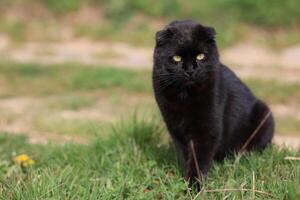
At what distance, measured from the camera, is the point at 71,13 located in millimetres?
11484

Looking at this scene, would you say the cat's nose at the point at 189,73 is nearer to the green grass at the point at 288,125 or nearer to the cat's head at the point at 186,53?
the cat's head at the point at 186,53

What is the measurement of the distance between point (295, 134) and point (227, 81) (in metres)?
2.35

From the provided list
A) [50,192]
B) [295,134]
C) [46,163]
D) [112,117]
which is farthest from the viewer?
[112,117]

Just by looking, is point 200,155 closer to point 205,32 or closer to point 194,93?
point 194,93

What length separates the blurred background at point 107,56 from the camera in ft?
22.4

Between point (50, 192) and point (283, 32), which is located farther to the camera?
point (283, 32)

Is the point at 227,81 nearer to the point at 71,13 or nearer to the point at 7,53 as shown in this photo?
the point at 7,53

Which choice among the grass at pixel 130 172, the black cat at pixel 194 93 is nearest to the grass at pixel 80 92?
the grass at pixel 130 172

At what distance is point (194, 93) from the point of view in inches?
142

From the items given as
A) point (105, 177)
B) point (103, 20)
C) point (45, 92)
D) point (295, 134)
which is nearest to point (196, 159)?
point (105, 177)

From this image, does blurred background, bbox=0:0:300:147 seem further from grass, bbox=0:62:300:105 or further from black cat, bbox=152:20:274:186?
black cat, bbox=152:20:274:186

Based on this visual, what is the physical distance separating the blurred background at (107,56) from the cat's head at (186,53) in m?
2.41

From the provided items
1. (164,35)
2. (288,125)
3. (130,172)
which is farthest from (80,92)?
(164,35)

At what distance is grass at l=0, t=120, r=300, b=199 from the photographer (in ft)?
10.6
